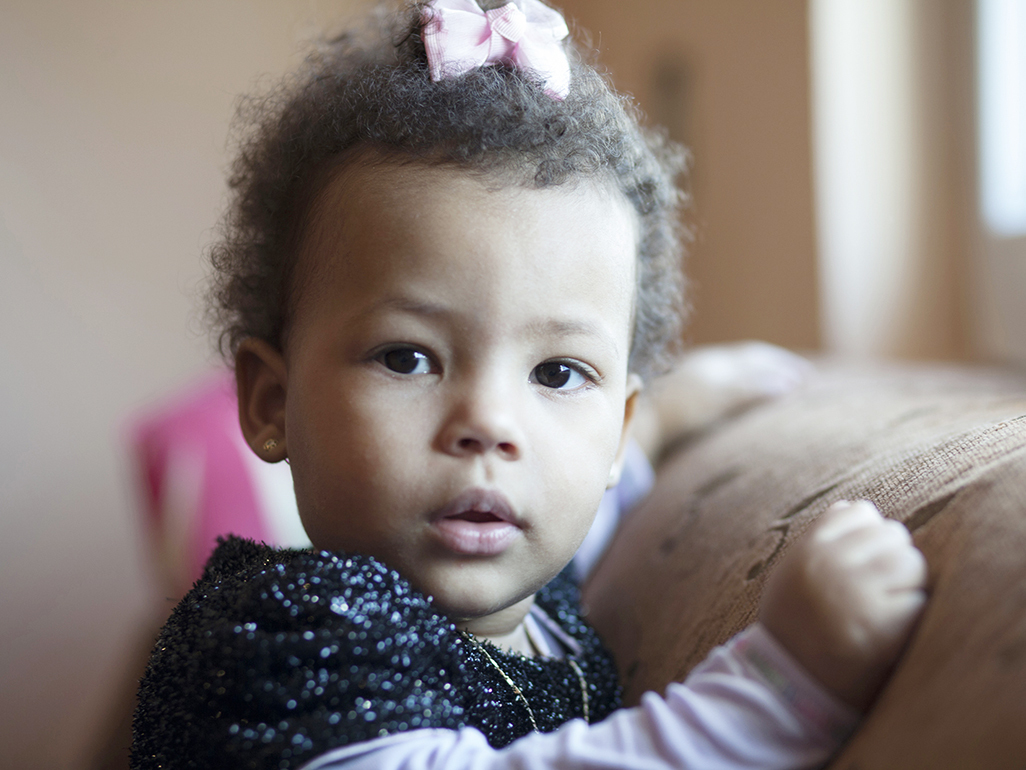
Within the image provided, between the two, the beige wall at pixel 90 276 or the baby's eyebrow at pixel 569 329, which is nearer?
the baby's eyebrow at pixel 569 329

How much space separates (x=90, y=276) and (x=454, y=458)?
7.42 feet

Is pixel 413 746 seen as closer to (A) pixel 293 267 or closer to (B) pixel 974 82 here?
(A) pixel 293 267

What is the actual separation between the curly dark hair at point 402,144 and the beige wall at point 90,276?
1.46 m

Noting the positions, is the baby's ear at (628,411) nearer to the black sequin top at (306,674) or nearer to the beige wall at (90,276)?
the black sequin top at (306,674)

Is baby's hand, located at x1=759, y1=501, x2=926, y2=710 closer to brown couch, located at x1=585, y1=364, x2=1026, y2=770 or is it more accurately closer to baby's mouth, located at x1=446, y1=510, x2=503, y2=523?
brown couch, located at x1=585, y1=364, x2=1026, y2=770

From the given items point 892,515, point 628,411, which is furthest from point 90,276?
point 892,515

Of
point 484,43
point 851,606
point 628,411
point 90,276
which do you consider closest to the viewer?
point 851,606

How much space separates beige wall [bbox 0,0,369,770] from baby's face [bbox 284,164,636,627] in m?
1.74

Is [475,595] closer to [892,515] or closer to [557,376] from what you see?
[557,376]

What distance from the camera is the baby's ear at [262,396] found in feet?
2.39

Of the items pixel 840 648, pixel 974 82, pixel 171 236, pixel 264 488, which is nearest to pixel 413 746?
pixel 840 648

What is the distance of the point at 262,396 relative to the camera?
2.46ft

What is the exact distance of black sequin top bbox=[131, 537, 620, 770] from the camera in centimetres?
48

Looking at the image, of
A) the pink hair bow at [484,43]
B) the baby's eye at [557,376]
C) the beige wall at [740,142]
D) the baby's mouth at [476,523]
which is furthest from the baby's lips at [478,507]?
the beige wall at [740,142]
